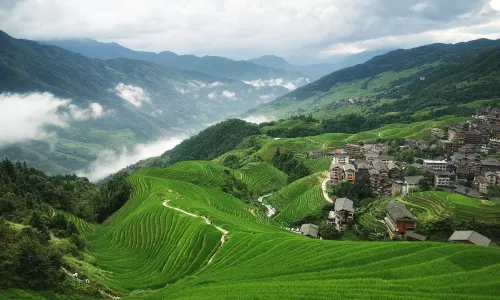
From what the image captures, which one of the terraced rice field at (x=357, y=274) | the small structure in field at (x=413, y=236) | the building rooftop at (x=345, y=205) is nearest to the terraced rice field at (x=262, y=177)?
the building rooftop at (x=345, y=205)

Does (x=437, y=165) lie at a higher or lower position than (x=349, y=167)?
lower

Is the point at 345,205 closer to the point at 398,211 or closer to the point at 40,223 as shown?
the point at 398,211

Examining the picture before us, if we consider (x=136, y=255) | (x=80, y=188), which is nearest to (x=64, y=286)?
(x=136, y=255)

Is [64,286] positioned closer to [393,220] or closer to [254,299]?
[254,299]

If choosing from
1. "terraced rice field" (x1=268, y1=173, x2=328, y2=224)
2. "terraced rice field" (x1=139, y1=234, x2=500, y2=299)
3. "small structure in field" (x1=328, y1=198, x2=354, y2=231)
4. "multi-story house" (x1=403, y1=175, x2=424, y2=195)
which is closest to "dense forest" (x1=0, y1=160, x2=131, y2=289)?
"terraced rice field" (x1=139, y1=234, x2=500, y2=299)

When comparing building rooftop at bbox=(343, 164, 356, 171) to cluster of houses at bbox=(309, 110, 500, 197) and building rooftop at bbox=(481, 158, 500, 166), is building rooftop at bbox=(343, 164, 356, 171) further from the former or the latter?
building rooftop at bbox=(481, 158, 500, 166)

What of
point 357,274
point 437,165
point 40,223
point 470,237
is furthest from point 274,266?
point 437,165

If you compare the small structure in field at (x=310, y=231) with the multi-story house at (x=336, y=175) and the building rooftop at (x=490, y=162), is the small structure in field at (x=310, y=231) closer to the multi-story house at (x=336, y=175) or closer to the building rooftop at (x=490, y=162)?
the multi-story house at (x=336, y=175)
